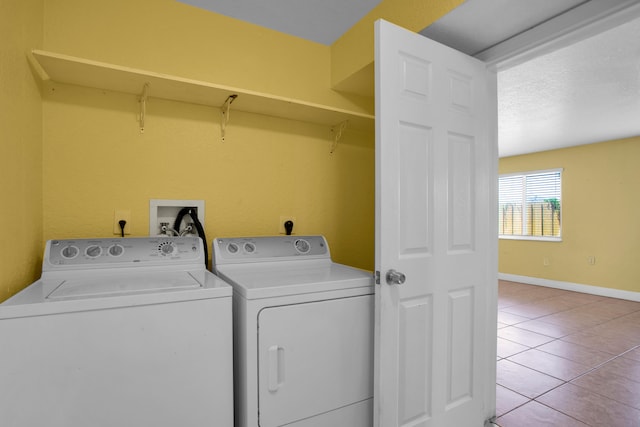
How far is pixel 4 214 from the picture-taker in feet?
4.19

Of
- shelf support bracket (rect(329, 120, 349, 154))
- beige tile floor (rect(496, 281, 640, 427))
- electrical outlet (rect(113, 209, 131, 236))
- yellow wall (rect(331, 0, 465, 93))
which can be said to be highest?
yellow wall (rect(331, 0, 465, 93))

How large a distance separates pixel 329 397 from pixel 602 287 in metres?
5.85

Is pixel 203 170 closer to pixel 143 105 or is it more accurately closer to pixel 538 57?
pixel 143 105

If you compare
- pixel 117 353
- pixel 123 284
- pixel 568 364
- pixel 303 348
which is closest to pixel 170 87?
pixel 123 284

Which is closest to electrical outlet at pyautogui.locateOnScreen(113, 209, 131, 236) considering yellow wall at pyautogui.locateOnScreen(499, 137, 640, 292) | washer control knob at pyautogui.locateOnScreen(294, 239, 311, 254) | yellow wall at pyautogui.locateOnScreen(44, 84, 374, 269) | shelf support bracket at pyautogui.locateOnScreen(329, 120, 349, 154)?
yellow wall at pyautogui.locateOnScreen(44, 84, 374, 269)

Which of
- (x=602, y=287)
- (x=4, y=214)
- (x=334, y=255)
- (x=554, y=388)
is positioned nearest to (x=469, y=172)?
(x=334, y=255)

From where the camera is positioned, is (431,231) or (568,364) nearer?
(431,231)

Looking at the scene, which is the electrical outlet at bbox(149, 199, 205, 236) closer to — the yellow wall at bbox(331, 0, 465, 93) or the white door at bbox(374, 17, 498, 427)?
the white door at bbox(374, 17, 498, 427)

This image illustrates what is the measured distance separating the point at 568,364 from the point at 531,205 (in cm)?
419

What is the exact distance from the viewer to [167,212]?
2.03m

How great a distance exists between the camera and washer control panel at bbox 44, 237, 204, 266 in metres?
1.56

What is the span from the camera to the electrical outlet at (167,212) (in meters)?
1.97

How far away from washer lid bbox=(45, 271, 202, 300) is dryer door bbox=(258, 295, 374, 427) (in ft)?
1.27

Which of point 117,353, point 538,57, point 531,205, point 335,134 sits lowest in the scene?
point 117,353
